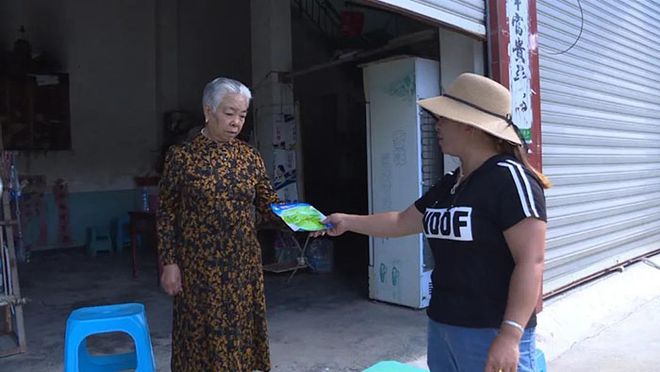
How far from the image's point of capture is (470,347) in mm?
1780

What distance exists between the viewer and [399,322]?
4.55 meters

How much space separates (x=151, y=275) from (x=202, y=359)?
14.7 ft

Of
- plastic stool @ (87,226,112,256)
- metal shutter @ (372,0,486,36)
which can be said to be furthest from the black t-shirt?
plastic stool @ (87,226,112,256)

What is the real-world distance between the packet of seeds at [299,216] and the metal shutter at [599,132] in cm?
285

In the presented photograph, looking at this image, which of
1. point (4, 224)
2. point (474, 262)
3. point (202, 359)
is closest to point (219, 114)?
point (202, 359)

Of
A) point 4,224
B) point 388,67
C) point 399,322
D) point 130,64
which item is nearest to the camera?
point 4,224

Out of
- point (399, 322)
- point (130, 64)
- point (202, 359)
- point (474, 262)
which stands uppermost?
point (130, 64)

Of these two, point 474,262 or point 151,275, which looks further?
point 151,275

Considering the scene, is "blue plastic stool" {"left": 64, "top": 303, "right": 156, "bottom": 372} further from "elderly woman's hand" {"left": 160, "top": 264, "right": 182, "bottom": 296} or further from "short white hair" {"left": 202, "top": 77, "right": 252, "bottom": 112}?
"short white hair" {"left": 202, "top": 77, "right": 252, "bottom": 112}

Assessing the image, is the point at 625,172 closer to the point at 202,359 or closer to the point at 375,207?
the point at 375,207

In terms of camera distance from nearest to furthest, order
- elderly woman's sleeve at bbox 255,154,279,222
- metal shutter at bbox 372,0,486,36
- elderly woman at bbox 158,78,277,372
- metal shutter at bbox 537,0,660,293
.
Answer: elderly woman at bbox 158,78,277,372 → elderly woman's sleeve at bbox 255,154,279,222 → metal shutter at bbox 372,0,486,36 → metal shutter at bbox 537,0,660,293

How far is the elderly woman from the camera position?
247 cm

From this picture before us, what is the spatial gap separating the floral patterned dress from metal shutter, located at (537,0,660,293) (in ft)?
10.3

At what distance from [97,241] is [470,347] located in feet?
25.2
